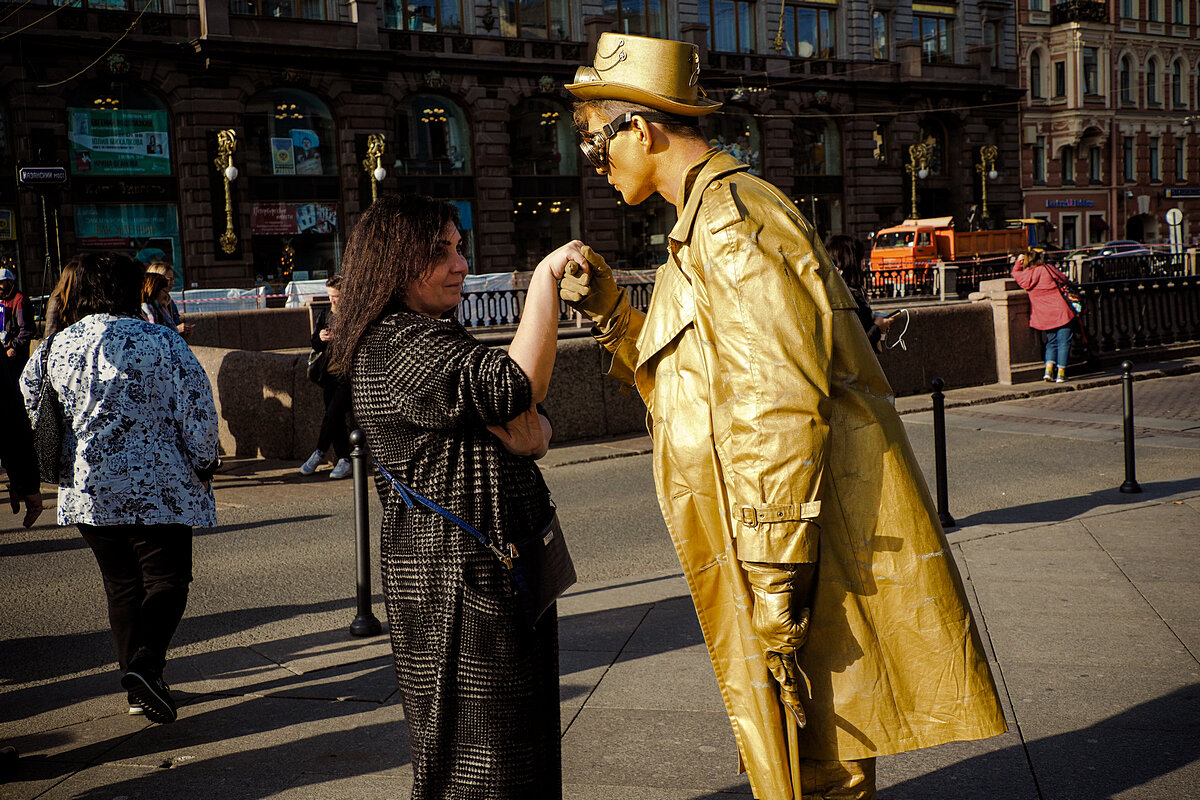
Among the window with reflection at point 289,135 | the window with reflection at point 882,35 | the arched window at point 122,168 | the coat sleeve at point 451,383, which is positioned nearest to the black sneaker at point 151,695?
the coat sleeve at point 451,383

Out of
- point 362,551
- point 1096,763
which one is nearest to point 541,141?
point 362,551

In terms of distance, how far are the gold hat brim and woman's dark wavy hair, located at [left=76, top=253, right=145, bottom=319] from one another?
2713 mm

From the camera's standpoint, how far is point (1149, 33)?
2351 inches

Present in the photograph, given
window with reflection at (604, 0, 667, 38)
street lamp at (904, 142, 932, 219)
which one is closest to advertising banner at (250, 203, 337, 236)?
window with reflection at (604, 0, 667, 38)

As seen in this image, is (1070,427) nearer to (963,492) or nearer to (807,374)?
(963,492)

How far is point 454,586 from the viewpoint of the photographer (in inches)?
104

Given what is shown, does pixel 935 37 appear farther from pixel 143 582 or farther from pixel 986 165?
pixel 143 582

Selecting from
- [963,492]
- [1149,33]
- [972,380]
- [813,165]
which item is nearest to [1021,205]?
[813,165]

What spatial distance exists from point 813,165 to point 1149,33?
27746mm

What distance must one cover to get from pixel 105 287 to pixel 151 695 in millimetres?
1633

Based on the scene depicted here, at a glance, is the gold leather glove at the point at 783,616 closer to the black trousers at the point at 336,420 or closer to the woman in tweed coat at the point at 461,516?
the woman in tweed coat at the point at 461,516

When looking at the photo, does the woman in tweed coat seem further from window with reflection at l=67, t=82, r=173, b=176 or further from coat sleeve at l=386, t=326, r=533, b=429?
window with reflection at l=67, t=82, r=173, b=176

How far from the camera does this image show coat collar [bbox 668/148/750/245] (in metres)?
2.44

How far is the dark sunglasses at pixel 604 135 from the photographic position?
8.43 feet
